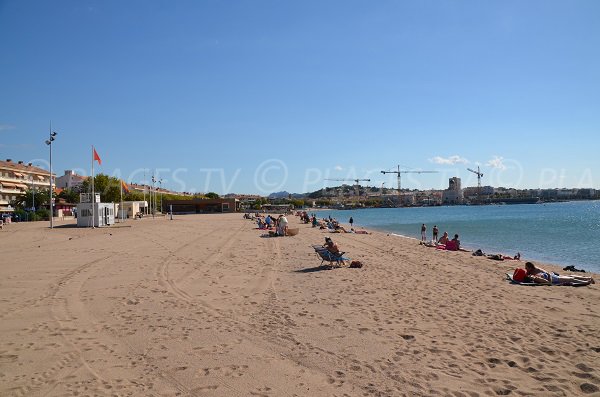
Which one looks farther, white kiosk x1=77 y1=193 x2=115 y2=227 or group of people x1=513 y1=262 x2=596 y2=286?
white kiosk x1=77 y1=193 x2=115 y2=227

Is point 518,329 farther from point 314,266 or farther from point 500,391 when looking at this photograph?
point 314,266

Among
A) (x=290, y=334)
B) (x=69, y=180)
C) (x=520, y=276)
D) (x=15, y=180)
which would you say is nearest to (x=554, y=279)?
(x=520, y=276)

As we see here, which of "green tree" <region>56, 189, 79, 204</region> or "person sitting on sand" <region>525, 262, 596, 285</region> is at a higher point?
"green tree" <region>56, 189, 79, 204</region>

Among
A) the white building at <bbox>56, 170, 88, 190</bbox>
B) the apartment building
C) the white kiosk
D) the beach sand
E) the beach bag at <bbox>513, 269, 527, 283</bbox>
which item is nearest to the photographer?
the beach sand

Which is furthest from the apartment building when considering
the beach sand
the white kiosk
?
the beach sand

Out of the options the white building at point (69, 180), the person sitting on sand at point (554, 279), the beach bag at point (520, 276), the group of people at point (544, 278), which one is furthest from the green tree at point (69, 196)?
the person sitting on sand at point (554, 279)

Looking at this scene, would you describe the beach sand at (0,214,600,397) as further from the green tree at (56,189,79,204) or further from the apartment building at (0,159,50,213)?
the green tree at (56,189,79,204)

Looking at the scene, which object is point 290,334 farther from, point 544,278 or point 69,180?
point 69,180

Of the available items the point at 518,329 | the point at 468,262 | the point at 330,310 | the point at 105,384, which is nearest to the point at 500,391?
the point at 518,329

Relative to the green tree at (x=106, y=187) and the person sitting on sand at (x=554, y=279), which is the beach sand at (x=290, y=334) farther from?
the green tree at (x=106, y=187)

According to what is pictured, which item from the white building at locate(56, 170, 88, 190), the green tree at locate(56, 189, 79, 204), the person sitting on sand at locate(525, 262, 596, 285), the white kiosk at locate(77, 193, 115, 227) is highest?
the white building at locate(56, 170, 88, 190)

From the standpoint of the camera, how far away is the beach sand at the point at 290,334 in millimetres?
4746

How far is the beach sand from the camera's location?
4746 millimetres

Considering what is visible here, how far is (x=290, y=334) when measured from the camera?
6.50 metres
